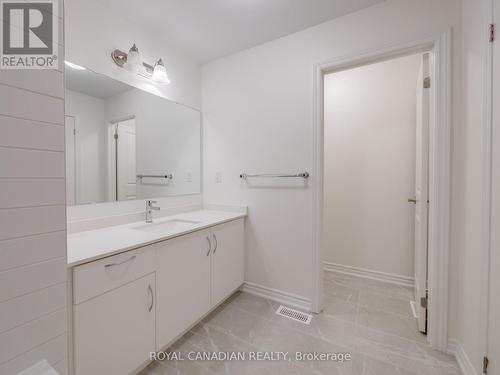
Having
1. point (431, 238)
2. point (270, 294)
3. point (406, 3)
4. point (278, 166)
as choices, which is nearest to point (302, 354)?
point (270, 294)

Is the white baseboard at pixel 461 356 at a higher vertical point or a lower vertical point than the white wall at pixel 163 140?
lower

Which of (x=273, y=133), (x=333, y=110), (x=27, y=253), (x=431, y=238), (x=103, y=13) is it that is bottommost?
(x=431, y=238)

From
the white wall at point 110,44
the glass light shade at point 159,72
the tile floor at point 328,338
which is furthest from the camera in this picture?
the glass light shade at point 159,72

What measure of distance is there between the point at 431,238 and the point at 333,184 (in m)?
1.28

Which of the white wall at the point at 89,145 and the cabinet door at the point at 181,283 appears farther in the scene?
the white wall at the point at 89,145

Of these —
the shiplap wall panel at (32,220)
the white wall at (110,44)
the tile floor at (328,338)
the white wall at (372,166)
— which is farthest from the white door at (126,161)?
the white wall at (372,166)

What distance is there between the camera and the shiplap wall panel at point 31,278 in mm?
664

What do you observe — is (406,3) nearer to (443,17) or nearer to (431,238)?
(443,17)

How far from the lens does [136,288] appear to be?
1.22 m

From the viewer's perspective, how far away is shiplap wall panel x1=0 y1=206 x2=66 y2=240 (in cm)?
67

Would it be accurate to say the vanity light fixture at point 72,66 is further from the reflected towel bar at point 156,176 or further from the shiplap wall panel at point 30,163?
the shiplap wall panel at point 30,163

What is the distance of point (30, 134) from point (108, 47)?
1289mm

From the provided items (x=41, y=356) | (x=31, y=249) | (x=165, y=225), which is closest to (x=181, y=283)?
(x=165, y=225)

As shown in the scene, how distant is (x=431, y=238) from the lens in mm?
1486
